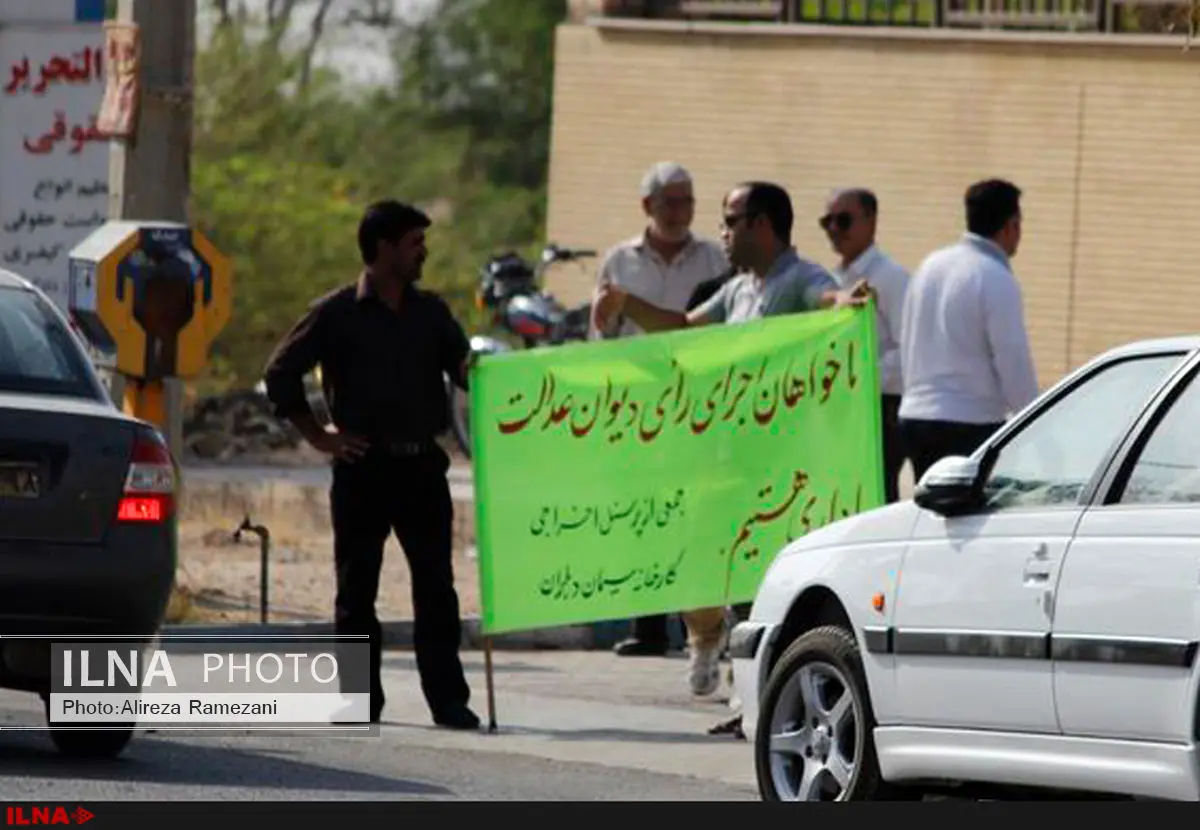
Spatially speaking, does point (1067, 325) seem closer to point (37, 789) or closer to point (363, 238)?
point (363, 238)

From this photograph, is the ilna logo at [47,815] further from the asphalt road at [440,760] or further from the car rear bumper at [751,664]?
the car rear bumper at [751,664]

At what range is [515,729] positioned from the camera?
1376cm

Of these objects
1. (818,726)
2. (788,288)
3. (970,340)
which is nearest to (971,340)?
(970,340)

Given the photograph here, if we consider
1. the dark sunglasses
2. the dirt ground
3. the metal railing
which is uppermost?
the metal railing

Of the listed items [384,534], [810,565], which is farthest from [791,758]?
[384,534]

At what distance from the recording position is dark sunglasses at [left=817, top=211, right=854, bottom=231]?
1545cm

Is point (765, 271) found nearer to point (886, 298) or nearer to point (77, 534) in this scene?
point (886, 298)

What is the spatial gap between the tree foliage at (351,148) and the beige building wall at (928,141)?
19.1 ft

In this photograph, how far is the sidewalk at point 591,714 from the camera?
12906mm

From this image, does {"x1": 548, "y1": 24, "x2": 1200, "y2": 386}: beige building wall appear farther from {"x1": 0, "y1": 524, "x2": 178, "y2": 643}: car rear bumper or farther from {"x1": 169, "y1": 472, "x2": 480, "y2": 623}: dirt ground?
{"x1": 0, "y1": 524, "x2": 178, "y2": 643}: car rear bumper

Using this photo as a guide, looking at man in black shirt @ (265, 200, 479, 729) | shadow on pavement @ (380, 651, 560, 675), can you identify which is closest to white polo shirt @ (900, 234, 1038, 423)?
man in black shirt @ (265, 200, 479, 729)

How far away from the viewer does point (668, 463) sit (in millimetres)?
13977

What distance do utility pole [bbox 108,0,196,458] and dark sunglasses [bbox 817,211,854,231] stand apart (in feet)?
10.1

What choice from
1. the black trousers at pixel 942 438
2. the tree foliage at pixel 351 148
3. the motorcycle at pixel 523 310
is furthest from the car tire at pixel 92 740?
the tree foliage at pixel 351 148
